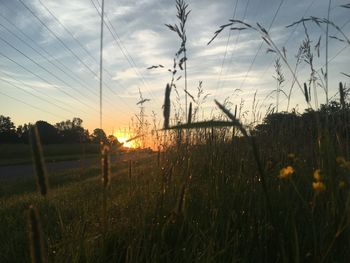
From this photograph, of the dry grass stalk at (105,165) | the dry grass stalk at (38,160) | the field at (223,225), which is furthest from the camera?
the field at (223,225)

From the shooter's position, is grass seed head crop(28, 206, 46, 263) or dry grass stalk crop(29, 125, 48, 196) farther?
dry grass stalk crop(29, 125, 48, 196)

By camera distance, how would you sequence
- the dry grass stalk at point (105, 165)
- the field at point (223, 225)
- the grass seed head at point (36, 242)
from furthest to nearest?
1. the field at point (223, 225)
2. the dry grass stalk at point (105, 165)
3. the grass seed head at point (36, 242)

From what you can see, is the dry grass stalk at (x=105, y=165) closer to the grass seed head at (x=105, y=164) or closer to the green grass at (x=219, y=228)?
the grass seed head at (x=105, y=164)

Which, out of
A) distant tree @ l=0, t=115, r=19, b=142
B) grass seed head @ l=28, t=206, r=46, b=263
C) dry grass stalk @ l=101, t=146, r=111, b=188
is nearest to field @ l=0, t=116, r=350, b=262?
dry grass stalk @ l=101, t=146, r=111, b=188

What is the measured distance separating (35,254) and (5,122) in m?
69.5

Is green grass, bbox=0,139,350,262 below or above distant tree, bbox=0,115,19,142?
below

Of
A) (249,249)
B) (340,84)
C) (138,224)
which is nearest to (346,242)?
(249,249)

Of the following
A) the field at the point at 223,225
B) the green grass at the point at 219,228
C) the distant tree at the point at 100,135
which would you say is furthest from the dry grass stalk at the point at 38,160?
the distant tree at the point at 100,135

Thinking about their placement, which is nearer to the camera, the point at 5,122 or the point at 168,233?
the point at 168,233

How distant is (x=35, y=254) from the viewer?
789 millimetres

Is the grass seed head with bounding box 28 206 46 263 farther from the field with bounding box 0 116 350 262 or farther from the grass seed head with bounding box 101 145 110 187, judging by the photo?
the field with bounding box 0 116 350 262

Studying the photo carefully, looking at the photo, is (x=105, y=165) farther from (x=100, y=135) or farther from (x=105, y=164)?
(x=100, y=135)

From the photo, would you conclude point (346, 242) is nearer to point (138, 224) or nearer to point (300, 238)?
point (300, 238)

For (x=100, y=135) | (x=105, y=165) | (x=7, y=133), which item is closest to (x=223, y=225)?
(x=100, y=135)
